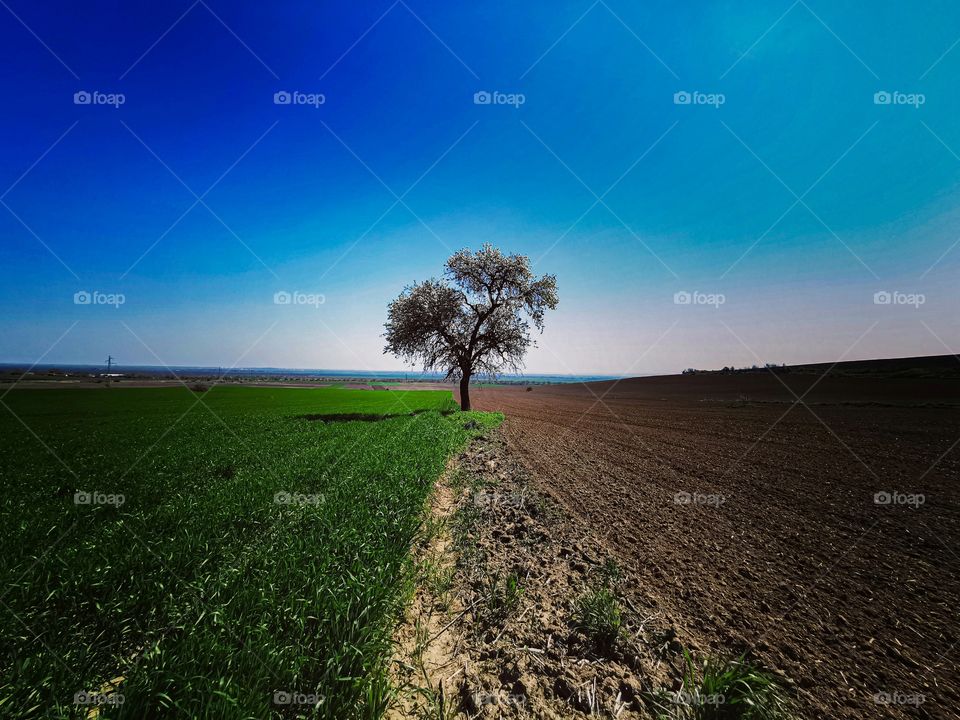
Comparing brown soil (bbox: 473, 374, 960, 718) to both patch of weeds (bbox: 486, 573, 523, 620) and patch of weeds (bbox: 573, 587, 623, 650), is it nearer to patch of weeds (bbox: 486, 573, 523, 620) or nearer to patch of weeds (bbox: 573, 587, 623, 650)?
patch of weeds (bbox: 573, 587, 623, 650)

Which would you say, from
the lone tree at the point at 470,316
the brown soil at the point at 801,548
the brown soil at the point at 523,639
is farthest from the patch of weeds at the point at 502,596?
the lone tree at the point at 470,316

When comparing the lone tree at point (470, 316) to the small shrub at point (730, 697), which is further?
the lone tree at point (470, 316)

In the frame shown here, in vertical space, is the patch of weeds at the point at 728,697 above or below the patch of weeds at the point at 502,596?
above

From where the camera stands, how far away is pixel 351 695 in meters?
2.95

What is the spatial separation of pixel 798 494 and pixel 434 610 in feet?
34.5

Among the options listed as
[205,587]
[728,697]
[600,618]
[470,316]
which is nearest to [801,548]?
[728,697]

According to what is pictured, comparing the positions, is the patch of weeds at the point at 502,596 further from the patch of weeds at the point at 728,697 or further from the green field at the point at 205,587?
the patch of weeds at the point at 728,697

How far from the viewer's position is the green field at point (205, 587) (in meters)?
2.79

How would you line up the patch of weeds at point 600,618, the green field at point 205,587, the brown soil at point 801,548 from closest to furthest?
the green field at point 205,587, the brown soil at point 801,548, the patch of weeds at point 600,618

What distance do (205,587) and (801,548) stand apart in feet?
31.8

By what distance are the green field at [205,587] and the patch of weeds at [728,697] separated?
9.00ft

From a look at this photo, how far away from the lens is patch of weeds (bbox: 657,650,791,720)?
2992 millimetres

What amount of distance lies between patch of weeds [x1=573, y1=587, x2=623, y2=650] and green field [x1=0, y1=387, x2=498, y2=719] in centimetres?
231

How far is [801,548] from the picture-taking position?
252 inches
